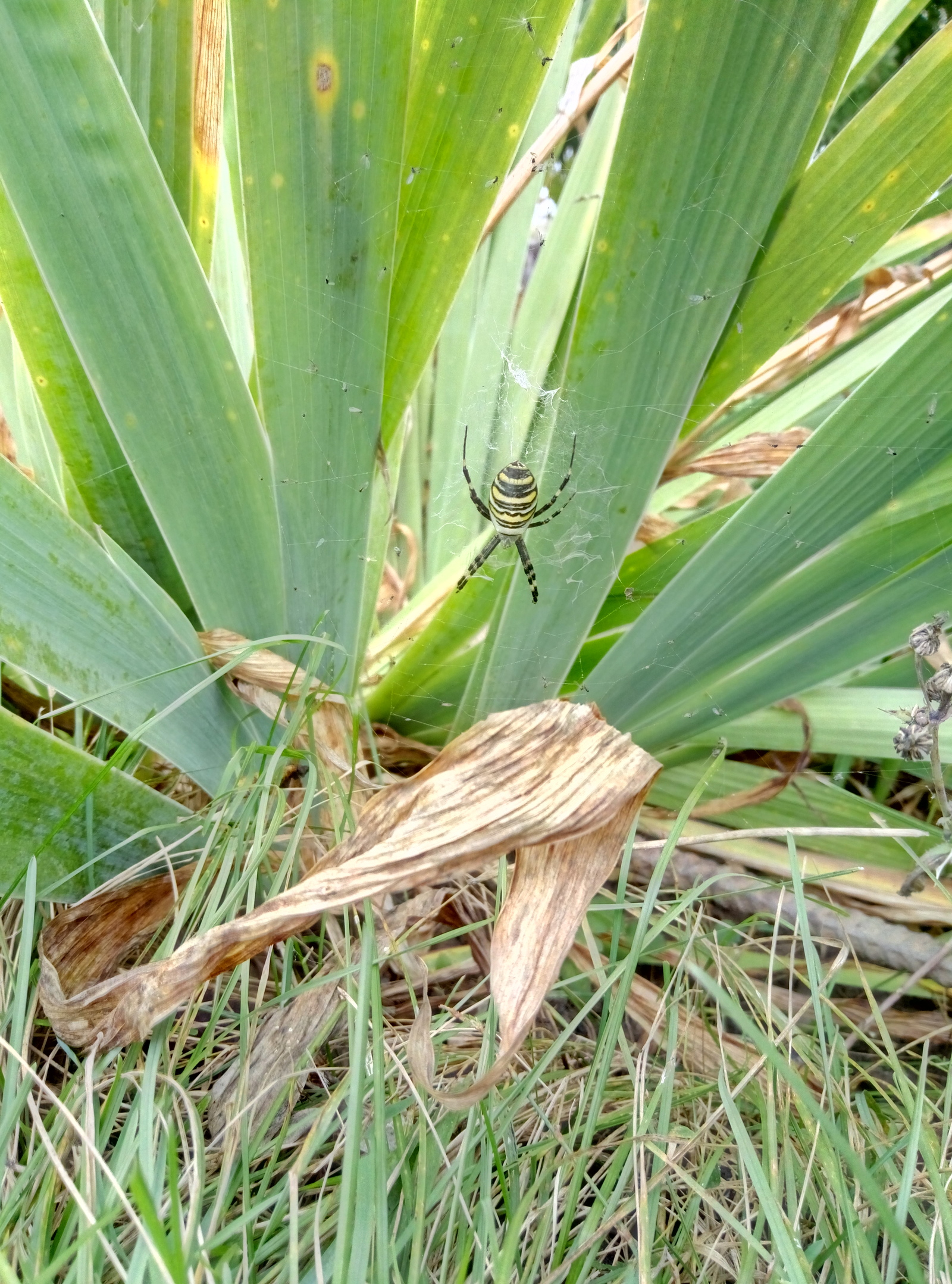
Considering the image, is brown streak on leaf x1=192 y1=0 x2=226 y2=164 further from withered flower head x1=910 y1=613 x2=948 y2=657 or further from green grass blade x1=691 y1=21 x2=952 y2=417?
withered flower head x1=910 y1=613 x2=948 y2=657

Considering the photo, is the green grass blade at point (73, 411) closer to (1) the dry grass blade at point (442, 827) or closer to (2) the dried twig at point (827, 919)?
(1) the dry grass blade at point (442, 827)

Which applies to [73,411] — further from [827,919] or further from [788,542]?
[827,919]

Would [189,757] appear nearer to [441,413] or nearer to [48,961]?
[48,961]

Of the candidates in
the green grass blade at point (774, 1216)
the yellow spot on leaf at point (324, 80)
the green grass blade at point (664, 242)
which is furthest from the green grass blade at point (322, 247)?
the green grass blade at point (774, 1216)

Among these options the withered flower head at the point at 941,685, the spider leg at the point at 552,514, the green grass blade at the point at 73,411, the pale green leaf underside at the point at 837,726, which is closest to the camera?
the withered flower head at the point at 941,685

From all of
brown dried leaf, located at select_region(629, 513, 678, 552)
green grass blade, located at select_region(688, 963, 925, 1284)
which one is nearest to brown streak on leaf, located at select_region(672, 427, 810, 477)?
brown dried leaf, located at select_region(629, 513, 678, 552)

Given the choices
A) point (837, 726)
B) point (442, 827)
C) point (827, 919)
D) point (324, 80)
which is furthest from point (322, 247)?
point (827, 919)
